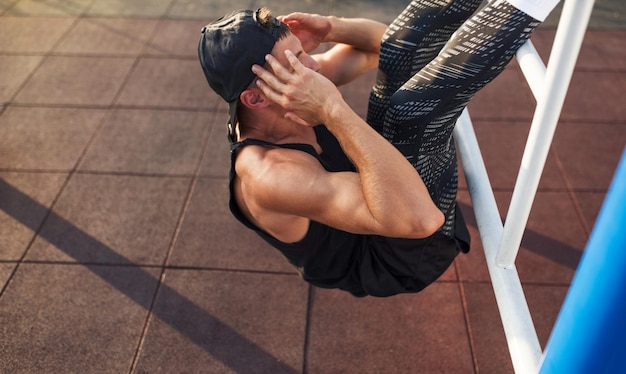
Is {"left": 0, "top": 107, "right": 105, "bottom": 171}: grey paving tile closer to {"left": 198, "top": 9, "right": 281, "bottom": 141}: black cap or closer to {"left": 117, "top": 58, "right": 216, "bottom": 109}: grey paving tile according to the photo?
{"left": 117, "top": 58, "right": 216, "bottom": 109}: grey paving tile

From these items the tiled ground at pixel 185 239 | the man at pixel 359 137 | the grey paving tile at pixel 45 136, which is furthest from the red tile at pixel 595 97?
the grey paving tile at pixel 45 136

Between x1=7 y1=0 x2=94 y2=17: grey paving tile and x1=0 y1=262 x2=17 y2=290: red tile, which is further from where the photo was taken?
x1=7 y1=0 x2=94 y2=17: grey paving tile

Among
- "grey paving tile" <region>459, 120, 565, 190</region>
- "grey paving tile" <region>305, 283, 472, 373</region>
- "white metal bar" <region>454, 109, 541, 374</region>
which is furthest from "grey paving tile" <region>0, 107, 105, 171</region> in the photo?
"white metal bar" <region>454, 109, 541, 374</region>

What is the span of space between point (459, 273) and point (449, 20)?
4.66 feet

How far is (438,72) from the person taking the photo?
184cm

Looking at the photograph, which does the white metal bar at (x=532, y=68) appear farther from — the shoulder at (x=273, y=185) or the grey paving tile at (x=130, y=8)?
the grey paving tile at (x=130, y=8)

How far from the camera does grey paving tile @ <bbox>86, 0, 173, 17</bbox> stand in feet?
17.7

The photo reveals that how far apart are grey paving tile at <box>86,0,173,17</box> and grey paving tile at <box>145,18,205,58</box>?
272mm

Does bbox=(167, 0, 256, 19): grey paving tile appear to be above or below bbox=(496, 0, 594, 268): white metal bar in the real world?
below

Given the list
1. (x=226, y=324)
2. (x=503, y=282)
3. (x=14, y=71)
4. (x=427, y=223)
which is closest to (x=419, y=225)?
(x=427, y=223)

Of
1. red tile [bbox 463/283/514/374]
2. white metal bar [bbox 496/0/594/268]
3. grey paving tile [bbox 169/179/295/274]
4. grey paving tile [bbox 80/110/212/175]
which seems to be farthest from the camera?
grey paving tile [bbox 80/110/212/175]

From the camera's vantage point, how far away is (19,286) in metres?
2.92

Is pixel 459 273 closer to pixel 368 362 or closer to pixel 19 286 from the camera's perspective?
pixel 368 362

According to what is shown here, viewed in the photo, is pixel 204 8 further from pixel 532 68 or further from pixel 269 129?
pixel 532 68
